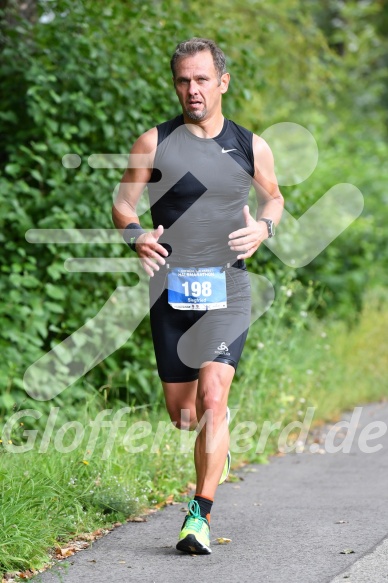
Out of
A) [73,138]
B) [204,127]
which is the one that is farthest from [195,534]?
[73,138]

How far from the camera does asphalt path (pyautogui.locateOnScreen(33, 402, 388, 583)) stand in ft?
15.2

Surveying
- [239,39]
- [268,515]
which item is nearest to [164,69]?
[239,39]

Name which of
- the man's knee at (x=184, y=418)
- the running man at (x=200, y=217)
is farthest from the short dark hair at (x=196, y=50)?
the man's knee at (x=184, y=418)

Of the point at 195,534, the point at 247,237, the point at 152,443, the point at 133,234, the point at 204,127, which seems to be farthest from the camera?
the point at 152,443

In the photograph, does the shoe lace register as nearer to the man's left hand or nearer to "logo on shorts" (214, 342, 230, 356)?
"logo on shorts" (214, 342, 230, 356)

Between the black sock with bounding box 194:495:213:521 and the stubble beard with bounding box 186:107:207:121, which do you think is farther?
the stubble beard with bounding box 186:107:207:121

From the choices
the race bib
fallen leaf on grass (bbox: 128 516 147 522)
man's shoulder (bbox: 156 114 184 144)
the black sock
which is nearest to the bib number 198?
the race bib

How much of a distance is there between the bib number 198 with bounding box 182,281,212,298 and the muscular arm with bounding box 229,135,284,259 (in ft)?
0.77

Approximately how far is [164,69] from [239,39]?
1.58 meters

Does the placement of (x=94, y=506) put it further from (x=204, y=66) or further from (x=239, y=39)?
(x=239, y=39)

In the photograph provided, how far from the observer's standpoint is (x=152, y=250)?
5.11 m

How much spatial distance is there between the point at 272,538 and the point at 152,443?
66.2 inches

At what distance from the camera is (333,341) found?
11172 millimetres

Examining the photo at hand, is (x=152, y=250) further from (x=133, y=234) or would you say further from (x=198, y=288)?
(x=198, y=288)
